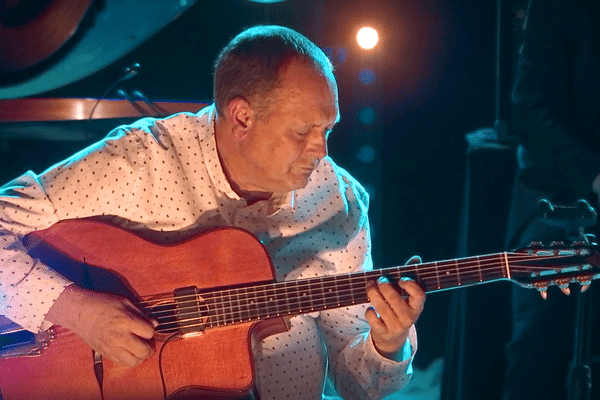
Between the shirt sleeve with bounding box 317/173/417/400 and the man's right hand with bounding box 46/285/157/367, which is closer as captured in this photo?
the man's right hand with bounding box 46/285/157/367

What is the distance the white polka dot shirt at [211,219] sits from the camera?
174cm

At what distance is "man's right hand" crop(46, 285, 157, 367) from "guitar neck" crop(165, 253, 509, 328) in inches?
5.1

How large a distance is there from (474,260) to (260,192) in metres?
0.77

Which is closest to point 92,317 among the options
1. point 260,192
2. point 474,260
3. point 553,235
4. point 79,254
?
point 79,254

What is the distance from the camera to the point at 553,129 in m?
2.39

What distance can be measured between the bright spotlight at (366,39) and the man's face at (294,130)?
136cm

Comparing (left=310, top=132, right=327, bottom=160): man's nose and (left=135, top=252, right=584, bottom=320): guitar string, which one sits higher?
(left=310, top=132, right=327, bottom=160): man's nose

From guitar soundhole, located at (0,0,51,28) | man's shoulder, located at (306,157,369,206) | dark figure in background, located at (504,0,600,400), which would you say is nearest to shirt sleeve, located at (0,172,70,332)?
man's shoulder, located at (306,157,369,206)

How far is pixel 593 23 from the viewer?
2.34m

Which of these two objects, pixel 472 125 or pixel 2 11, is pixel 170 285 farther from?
pixel 472 125

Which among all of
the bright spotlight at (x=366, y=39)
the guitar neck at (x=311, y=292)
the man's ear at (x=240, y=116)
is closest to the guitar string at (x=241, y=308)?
the guitar neck at (x=311, y=292)

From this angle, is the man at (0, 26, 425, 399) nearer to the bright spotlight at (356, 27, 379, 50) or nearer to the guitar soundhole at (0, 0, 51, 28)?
the guitar soundhole at (0, 0, 51, 28)

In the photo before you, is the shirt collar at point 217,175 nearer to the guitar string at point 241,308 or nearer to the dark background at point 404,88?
the guitar string at point 241,308

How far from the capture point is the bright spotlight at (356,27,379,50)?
316 centimetres
